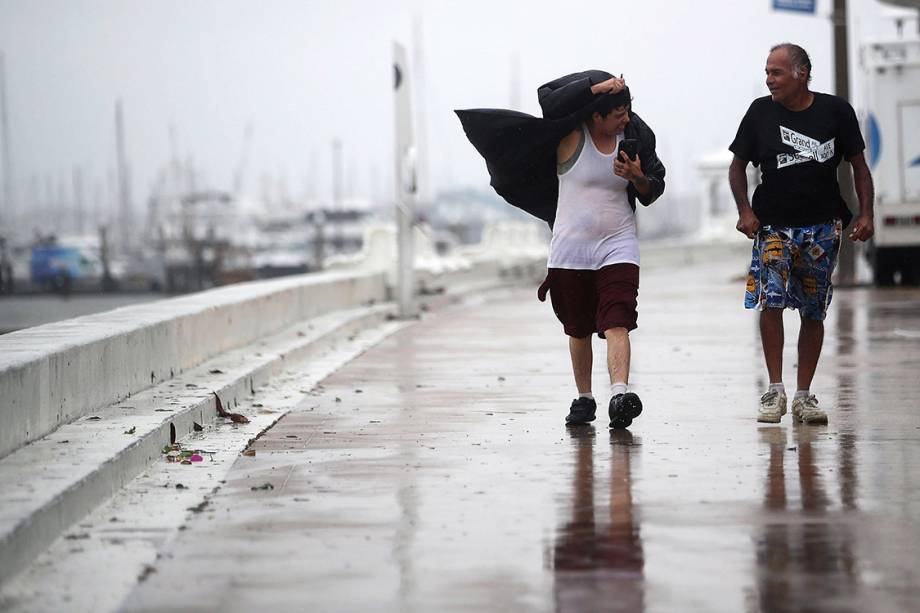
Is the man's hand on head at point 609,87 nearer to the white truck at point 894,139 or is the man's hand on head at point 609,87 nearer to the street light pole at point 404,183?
the street light pole at point 404,183

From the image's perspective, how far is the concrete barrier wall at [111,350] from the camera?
8.34 metres

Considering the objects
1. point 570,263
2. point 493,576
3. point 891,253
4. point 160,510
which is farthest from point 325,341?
point 891,253

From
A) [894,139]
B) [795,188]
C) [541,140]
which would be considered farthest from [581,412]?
[894,139]

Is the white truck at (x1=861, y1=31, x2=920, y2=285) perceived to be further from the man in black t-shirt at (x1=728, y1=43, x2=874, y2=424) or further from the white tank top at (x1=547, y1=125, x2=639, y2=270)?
the white tank top at (x1=547, y1=125, x2=639, y2=270)

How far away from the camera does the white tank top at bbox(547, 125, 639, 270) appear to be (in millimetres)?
10336

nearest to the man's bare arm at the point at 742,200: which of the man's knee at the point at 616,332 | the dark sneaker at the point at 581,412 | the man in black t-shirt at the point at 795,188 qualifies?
the man in black t-shirt at the point at 795,188

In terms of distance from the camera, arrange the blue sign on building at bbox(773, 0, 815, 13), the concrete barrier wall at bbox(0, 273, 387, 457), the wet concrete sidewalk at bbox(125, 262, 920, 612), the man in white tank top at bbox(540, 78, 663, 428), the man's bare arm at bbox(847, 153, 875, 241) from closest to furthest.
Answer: the wet concrete sidewalk at bbox(125, 262, 920, 612) → the concrete barrier wall at bbox(0, 273, 387, 457) → the man's bare arm at bbox(847, 153, 875, 241) → the man in white tank top at bbox(540, 78, 663, 428) → the blue sign on building at bbox(773, 0, 815, 13)

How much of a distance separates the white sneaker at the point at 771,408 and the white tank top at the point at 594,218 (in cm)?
105

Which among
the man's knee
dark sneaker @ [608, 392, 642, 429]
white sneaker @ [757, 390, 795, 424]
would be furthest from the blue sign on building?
dark sneaker @ [608, 392, 642, 429]

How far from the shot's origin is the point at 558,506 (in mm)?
7547

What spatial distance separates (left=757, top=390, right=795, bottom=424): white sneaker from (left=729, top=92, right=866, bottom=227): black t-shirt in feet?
3.16

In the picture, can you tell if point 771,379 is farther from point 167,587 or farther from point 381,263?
point 381,263

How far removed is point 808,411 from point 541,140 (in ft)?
6.88

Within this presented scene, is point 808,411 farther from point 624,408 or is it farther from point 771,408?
point 624,408
